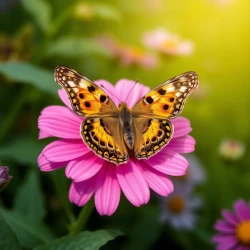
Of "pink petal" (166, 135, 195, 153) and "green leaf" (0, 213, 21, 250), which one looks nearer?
"green leaf" (0, 213, 21, 250)

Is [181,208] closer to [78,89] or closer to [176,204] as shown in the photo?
[176,204]

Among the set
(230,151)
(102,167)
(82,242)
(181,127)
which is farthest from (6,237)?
(230,151)

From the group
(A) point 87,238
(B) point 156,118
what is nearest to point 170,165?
(B) point 156,118

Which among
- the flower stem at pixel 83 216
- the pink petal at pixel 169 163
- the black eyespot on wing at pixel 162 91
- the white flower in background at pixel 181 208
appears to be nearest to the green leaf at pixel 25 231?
the flower stem at pixel 83 216

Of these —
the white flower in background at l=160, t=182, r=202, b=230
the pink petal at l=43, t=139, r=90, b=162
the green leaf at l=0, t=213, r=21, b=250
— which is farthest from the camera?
the white flower in background at l=160, t=182, r=202, b=230

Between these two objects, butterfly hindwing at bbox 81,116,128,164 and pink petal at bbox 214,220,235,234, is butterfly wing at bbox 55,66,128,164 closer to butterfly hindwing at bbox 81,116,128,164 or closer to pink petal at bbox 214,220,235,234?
butterfly hindwing at bbox 81,116,128,164

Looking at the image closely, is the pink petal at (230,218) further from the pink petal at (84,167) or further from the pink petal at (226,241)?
the pink petal at (84,167)

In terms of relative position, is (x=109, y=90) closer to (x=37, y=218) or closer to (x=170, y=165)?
(x=170, y=165)

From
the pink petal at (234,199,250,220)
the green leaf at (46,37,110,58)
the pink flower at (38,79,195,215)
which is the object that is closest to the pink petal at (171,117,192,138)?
the pink flower at (38,79,195,215)
